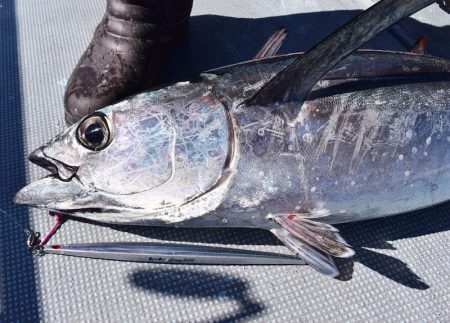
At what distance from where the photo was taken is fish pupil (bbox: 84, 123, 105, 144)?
156 cm

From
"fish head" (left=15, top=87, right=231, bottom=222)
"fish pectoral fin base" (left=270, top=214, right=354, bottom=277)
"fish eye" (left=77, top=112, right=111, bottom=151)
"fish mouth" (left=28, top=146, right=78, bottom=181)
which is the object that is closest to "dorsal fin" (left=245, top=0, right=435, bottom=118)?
"fish head" (left=15, top=87, right=231, bottom=222)

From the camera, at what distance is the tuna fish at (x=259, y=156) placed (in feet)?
5.09

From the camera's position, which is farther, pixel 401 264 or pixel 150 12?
pixel 150 12

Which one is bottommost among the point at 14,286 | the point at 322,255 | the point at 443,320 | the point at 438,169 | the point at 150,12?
the point at 14,286

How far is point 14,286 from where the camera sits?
5.22 feet

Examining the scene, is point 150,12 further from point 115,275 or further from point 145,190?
point 115,275

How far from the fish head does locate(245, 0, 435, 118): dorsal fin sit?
21 centimetres

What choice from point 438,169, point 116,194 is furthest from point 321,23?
point 116,194

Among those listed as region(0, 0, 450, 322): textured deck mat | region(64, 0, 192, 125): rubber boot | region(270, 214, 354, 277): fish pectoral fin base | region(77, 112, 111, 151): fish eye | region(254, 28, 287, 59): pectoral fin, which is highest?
region(254, 28, 287, 59): pectoral fin

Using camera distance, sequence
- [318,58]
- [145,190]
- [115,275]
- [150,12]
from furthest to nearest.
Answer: [150,12] → [115,275] → [145,190] → [318,58]

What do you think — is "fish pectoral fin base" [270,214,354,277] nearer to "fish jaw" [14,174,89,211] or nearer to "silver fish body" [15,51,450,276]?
"silver fish body" [15,51,450,276]

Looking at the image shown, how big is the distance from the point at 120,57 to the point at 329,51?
1032mm

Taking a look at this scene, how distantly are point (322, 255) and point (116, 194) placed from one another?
77 cm

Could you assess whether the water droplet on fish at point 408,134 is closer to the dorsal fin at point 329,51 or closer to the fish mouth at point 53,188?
the dorsal fin at point 329,51
